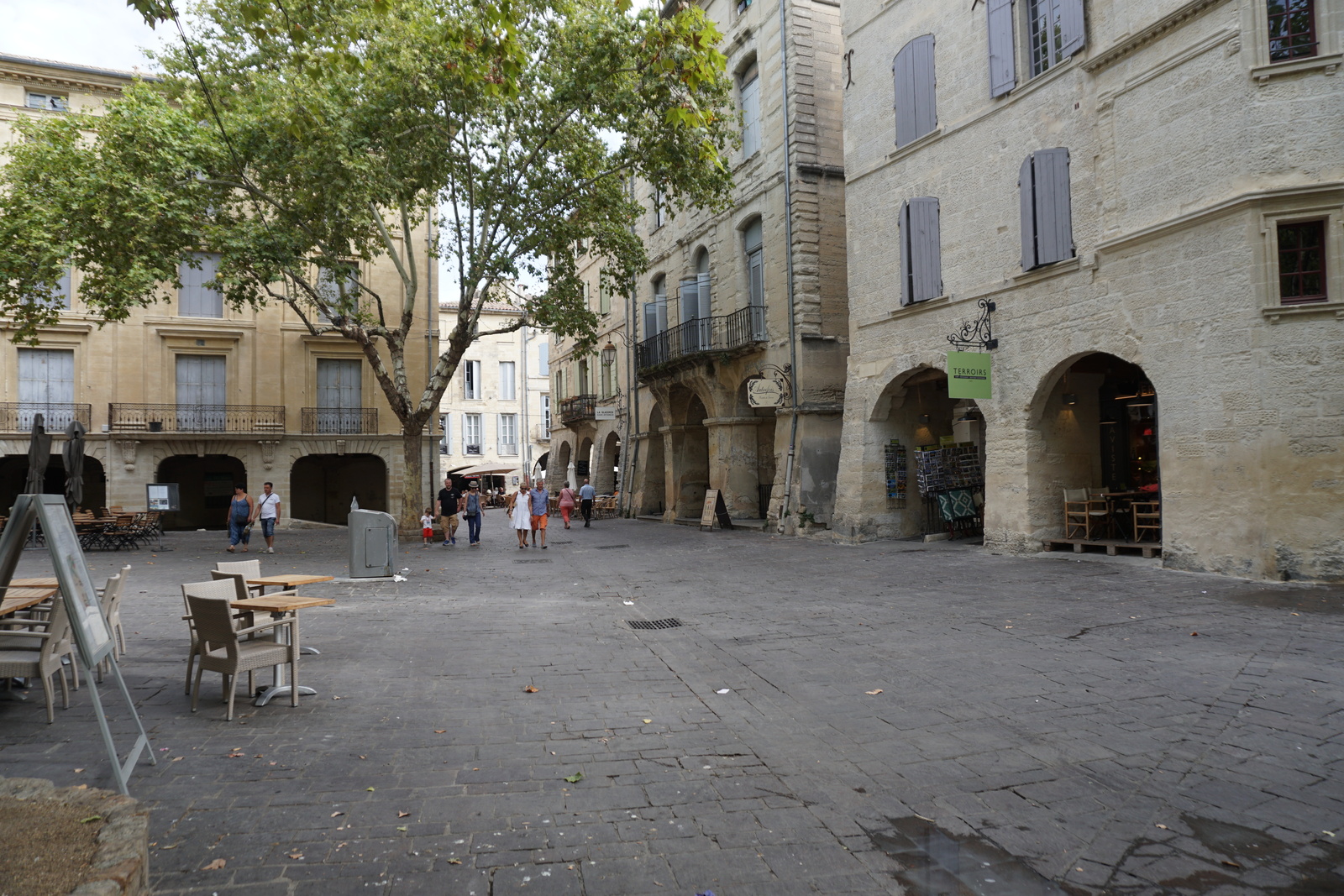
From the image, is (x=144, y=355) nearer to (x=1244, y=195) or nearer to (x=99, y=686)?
(x=99, y=686)

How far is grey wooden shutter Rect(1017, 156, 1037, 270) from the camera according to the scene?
44.8 feet

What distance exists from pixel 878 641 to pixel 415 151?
47.6ft

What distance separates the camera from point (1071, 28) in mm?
13047

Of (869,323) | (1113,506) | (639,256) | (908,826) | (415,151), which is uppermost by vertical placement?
(415,151)

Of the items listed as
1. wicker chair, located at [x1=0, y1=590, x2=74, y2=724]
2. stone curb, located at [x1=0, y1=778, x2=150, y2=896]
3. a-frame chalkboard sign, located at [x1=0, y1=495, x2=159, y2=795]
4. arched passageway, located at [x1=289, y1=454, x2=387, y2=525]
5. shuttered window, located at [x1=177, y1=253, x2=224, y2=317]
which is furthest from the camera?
arched passageway, located at [x1=289, y1=454, x2=387, y2=525]

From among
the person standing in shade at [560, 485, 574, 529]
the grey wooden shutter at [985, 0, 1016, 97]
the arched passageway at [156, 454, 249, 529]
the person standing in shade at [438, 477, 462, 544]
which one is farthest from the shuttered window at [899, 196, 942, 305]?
the arched passageway at [156, 454, 249, 529]

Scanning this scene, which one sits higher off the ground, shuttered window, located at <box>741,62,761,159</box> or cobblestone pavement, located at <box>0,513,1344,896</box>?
shuttered window, located at <box>741,62,761,159</box>

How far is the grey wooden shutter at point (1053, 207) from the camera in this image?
13156 millimetres

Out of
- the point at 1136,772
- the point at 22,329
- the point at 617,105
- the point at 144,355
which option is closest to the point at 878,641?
the point at 1136,772

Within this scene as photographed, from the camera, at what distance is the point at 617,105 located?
56.7 feet

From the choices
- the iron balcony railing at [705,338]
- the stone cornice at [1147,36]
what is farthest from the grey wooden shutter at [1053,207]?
the iron balcony railing at [705,338]

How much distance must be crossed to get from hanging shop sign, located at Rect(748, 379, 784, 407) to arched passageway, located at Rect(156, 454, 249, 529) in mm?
18574

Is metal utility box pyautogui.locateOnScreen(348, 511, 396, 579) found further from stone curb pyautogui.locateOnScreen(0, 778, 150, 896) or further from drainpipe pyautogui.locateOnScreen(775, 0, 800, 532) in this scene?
stone curb pyautogui.locateOnScreen(0, 778, 150, 896)

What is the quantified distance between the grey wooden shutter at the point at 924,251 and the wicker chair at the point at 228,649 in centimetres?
→ 1317
